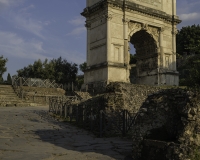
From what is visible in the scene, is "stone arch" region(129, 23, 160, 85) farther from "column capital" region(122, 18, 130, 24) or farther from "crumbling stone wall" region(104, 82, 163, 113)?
"crumbling stone wall" region(104, 82, 163, 113)

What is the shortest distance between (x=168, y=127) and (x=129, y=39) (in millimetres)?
19645

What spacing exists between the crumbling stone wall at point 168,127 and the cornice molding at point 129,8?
1858 cm

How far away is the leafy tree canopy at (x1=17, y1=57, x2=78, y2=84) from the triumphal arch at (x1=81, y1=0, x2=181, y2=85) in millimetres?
19268

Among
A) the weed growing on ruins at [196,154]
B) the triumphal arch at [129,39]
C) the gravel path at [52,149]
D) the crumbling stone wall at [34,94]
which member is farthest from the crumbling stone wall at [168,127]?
the crumbling stone wall at [34,94]

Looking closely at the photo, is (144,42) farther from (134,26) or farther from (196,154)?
(196,154)

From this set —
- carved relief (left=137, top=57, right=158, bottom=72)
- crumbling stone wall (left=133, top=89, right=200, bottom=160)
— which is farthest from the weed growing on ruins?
carved relief (left=137, top=57, right=158, bottom=72)

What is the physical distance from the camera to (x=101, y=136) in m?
8.66

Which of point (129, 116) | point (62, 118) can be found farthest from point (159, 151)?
point (62, 118)

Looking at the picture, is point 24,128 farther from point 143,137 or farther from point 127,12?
point 127,12

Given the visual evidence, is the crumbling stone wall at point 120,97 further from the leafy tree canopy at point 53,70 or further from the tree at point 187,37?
the tree at point 187,37

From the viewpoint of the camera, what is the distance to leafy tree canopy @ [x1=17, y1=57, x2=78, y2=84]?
146ft

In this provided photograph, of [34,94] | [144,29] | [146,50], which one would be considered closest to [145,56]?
[146,50]

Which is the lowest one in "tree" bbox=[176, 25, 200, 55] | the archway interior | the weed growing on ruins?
the weed growing on ruins

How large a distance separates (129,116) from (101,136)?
104 centimetres
